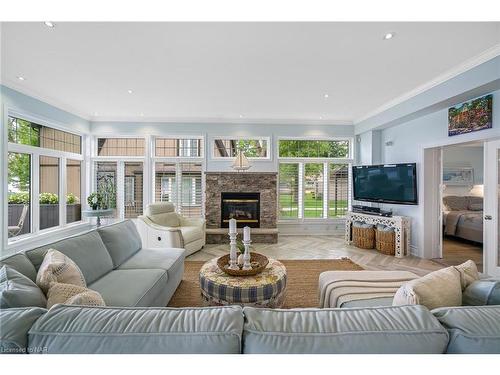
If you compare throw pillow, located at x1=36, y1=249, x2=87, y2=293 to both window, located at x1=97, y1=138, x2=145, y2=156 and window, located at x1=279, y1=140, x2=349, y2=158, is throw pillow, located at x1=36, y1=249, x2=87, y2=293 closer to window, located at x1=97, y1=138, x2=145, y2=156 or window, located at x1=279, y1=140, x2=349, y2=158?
window, located at x1=97, y1=138, x2=145, y2=156

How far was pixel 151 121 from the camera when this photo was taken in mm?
5633

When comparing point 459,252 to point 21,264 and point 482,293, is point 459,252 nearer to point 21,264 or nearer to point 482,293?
point 482,293

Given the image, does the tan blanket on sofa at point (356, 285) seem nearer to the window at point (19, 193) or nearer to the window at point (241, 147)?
the window at point (241, 147)

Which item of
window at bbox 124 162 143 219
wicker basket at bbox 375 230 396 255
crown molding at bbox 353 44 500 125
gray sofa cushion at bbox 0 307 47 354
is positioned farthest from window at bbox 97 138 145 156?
wicker basket at bbox 375 230 396 255

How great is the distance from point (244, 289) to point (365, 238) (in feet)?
12.1

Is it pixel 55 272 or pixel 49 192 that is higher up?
pixel 49 192

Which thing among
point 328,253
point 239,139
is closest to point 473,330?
point 328,253

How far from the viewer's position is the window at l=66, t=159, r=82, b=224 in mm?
5188

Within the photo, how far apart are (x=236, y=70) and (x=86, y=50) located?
1.73 meters

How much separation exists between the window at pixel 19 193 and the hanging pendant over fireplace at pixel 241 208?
3578mm

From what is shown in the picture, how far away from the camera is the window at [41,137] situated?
396 cm

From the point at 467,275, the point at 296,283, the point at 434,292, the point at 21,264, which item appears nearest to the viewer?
the point at 434,292

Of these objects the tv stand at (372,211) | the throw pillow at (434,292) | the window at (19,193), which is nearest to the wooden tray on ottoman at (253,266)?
the throw pillow at (434,292)

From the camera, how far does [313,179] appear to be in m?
6.02
